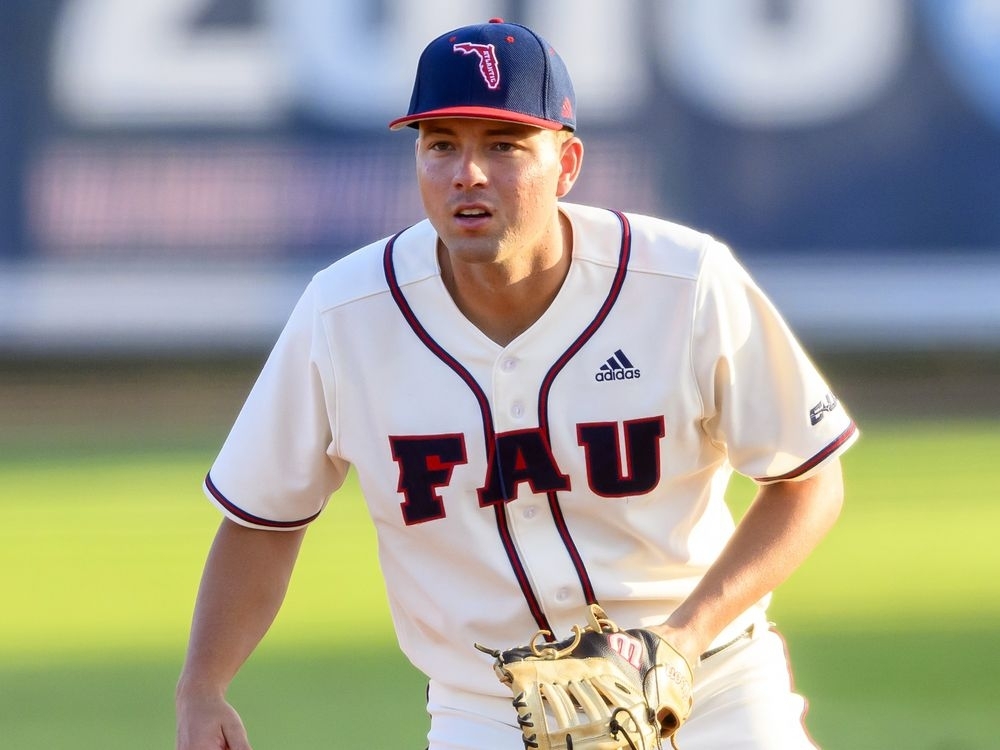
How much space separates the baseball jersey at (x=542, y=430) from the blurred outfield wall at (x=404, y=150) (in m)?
9.30

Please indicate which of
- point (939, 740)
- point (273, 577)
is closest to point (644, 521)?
point (273, 577)

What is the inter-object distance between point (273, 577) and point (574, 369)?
739 mm

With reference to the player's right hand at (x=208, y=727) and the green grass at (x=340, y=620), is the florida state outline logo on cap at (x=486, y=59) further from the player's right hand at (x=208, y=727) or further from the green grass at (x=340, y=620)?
the green grass at (x=340, y=620)

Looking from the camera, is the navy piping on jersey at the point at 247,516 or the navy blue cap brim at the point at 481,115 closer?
the navy blue cap brim at the point at 481,115

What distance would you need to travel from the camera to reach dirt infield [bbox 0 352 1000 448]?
11.9m

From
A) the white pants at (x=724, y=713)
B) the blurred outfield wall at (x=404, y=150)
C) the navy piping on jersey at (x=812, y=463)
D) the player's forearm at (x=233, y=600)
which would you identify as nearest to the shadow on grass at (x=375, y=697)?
the white pants at (x=724, y=713)

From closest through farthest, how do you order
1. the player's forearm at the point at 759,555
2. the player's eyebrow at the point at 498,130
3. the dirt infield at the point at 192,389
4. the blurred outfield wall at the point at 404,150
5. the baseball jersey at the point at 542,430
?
the player's forearm at the point at 759,555 < the player's eyebrow at the point at 498,130 < the baseball jersey at the point at 542,430 < the dirt infield at the point at 192,389 < the blurred outfield wall at the point at 404,150

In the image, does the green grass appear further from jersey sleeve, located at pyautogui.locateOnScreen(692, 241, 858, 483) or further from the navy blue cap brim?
the navy blue cap brim

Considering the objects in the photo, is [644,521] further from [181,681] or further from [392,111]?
[392,111]

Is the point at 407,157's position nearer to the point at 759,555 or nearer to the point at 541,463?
the point at 541,463

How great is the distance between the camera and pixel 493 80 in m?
2.97

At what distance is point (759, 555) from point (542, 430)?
1.58 feet

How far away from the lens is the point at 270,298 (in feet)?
41.3

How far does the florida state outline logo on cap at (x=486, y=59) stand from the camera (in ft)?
9.74
